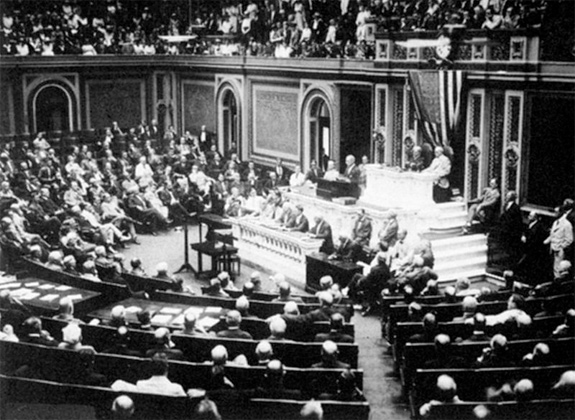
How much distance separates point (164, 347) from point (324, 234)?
6768 millimetres

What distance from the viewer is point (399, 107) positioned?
18422 millimetres

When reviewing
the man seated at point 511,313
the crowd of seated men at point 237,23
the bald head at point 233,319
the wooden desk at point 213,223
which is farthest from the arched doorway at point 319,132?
the bald head at point 233,319

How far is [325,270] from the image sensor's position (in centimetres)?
1366

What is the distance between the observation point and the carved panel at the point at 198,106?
87.4ft

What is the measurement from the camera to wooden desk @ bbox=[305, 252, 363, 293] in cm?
1320

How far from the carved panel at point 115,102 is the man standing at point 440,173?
15.2 meters

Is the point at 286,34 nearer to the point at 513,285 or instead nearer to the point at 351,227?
the point at 351,227

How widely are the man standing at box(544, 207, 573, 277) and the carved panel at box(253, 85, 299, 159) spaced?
418 inches

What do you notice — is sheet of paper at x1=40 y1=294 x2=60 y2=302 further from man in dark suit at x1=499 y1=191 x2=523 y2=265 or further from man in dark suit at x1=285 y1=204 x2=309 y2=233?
man in dark suit at x1=499 y1=191 x2=523 y2=265

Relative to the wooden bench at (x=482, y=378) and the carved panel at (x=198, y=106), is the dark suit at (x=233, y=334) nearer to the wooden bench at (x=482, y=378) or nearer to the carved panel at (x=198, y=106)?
the wooden bench at (x=482, y=378)

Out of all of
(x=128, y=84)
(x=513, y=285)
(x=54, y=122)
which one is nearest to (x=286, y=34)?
(x=128, y=84)

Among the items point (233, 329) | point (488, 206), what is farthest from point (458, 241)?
point (233, 329)

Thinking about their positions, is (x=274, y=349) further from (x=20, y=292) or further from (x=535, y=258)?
(x=535, y=258)

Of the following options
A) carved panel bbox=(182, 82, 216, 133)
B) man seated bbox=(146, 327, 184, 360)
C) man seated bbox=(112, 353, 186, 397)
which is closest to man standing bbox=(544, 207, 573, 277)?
man seated bbox=(146, 327, 184, 360)
